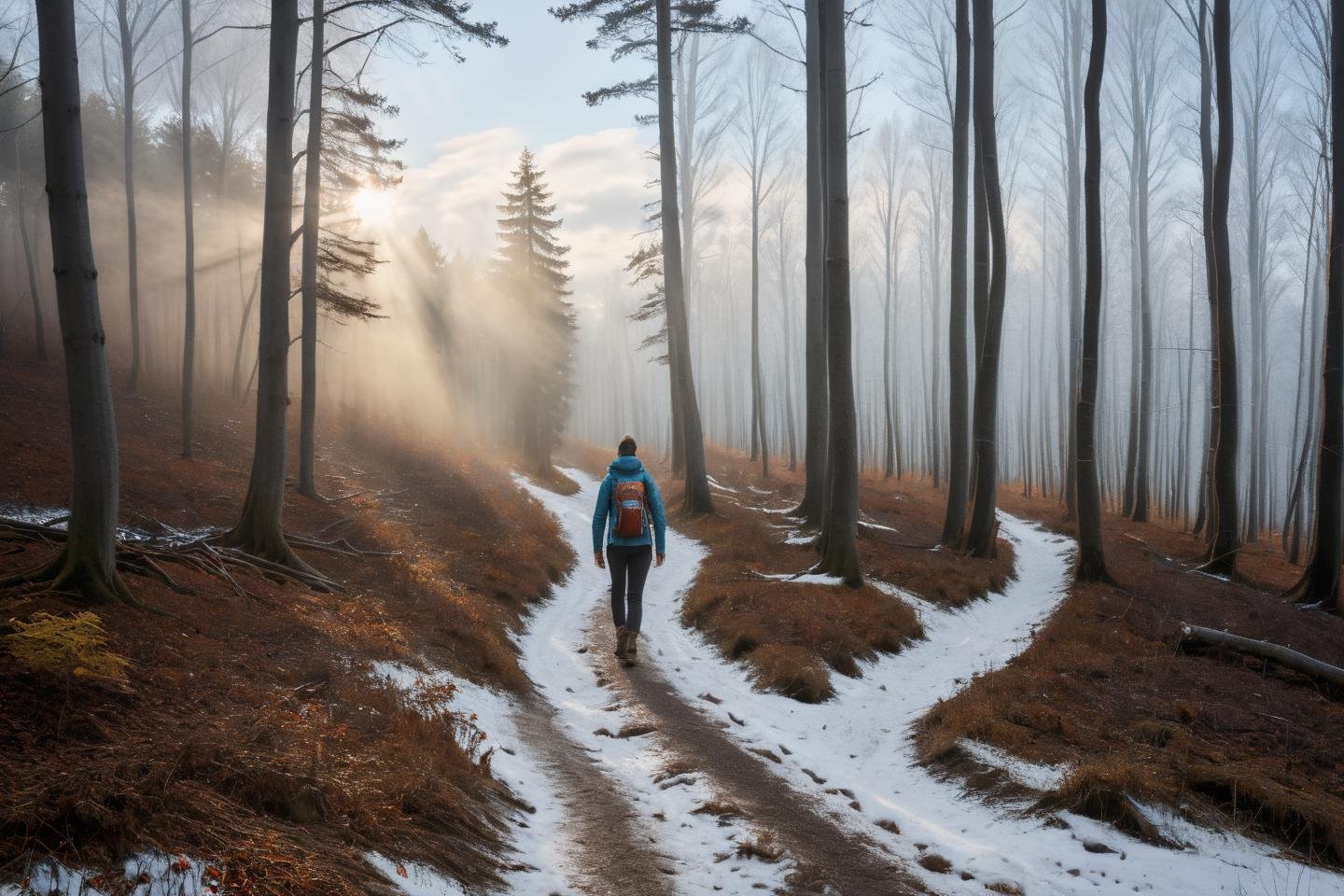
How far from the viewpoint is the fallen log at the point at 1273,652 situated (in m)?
8.05

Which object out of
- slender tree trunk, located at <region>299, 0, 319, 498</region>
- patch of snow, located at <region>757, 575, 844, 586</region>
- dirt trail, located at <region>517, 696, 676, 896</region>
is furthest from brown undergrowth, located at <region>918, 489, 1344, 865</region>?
slender tree trunk, located at <region>299, 0, 319, 498</region>

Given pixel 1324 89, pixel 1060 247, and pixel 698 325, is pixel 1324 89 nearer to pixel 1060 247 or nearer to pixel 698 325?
pixel 1060 247

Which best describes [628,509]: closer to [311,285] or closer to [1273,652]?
[1273,652]

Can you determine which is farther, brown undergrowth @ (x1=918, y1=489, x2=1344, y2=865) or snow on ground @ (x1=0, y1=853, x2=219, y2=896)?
brown undergrowth @ (x1=918, y1=489, x2=1344, y2=865)

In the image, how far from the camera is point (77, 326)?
5480 mm

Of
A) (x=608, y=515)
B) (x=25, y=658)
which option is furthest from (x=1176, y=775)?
(x=25, y=658)

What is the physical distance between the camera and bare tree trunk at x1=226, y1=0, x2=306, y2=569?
898 centimetres

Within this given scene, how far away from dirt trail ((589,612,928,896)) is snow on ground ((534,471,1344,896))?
0.18 meters

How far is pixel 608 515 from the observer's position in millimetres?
8594

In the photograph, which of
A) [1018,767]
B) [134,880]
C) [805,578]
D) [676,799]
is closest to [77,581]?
[134,880]

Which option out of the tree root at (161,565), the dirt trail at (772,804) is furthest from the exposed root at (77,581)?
the dirt trail at (772,804)

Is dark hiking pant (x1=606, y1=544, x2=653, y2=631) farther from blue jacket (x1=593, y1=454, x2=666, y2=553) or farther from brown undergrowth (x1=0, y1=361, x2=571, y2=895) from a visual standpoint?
brown undergrowth (x1=0, y1=361, x2=571, y2=895)

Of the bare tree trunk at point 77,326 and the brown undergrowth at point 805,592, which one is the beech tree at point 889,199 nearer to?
the brown undergrowth at point 805,592

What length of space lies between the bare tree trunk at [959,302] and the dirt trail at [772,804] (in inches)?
384
